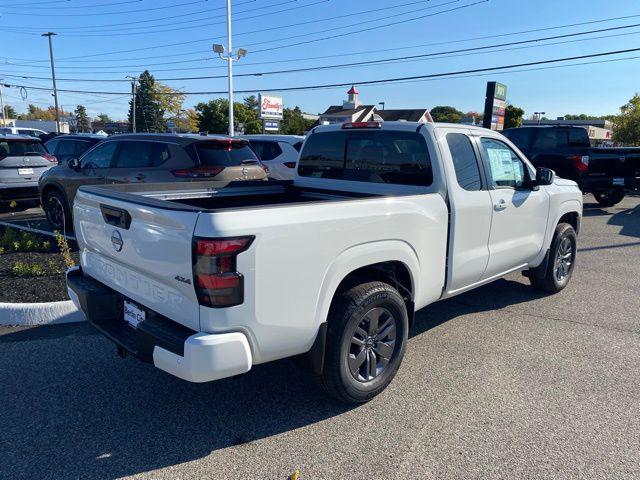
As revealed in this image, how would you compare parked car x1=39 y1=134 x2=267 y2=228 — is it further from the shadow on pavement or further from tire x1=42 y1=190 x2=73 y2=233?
the shadow on pavement

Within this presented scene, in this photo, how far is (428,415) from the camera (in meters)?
3.25

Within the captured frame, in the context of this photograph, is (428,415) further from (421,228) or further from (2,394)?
(2,394)

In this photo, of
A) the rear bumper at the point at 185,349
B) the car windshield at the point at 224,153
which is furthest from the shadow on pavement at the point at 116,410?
the car windshield at the point at 224,153

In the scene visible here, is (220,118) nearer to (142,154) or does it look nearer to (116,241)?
(142,154)

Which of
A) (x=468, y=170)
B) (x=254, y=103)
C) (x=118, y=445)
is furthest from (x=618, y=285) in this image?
(x=254, y=103)

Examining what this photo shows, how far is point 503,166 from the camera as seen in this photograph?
15.6ft

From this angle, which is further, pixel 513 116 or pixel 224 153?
pixel 513 116

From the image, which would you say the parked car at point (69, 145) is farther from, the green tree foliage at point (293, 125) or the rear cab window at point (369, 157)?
the green tree foliage at point (293, 125)

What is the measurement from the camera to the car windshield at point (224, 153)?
Answer: 23.9 feet

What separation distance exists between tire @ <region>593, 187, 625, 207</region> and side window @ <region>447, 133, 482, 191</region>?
11.2 metres

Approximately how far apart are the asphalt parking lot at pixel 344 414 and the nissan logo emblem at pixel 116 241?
3.61 ft

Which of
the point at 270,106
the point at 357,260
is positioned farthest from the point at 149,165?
the point at 270,106

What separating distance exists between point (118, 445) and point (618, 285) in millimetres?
6201

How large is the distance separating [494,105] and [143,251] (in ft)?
58.1
